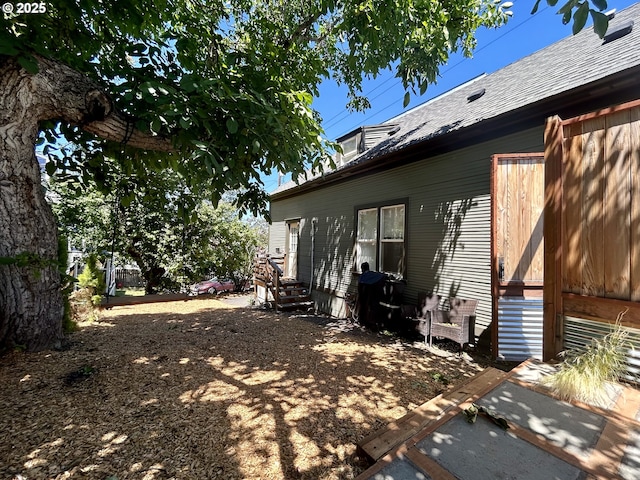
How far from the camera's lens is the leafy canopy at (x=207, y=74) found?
3.07 meters

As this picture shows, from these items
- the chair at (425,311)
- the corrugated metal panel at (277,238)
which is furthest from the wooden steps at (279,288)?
the chair at (425,311)

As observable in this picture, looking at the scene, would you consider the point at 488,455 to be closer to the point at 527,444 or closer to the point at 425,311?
the point at 527,444

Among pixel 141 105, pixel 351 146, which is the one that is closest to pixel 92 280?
pixel 141 105

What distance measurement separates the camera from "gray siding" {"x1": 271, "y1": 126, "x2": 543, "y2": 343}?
4.95m

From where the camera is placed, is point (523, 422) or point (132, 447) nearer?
point (523, 422)

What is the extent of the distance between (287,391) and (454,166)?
4.99 metres

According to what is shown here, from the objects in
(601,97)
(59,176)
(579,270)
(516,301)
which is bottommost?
(516,301)

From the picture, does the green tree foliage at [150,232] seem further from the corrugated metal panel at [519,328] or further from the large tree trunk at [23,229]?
the corrugated metal panel at [519,328]

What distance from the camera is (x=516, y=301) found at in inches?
157

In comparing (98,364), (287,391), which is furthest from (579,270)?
(98,364)

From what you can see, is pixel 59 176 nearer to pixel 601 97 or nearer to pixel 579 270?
pixel 579 270

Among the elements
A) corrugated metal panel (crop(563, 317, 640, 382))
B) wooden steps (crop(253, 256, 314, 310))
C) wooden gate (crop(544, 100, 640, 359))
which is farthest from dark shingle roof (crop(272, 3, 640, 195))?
wooden steps (crop(253, 256, 314, 310))

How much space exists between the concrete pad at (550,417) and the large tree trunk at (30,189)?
467cm

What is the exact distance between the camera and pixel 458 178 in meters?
5.45
